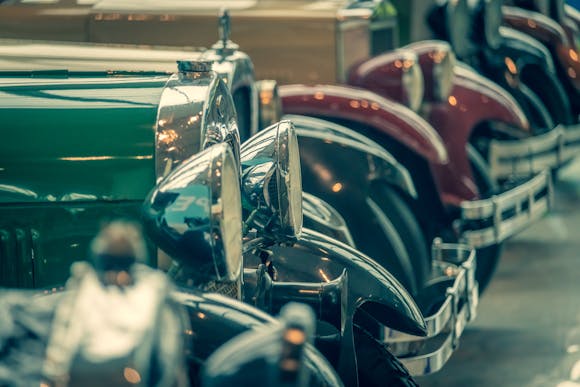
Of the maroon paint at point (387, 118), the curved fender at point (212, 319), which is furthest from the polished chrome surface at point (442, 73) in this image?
the curved fender at point (212, 319)

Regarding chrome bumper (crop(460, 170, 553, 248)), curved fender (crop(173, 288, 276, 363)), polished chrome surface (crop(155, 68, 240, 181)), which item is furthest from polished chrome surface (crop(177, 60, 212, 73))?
chrome bumper (crop(460, 170, 553, 248))

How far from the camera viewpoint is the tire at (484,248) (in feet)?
14.7

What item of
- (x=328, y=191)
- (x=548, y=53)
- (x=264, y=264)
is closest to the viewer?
(x=264, y=264)

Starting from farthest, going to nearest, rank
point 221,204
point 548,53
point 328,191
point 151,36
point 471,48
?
1. point 548,53
2. point 471,48
3. point 151,36
4. point 328,191
5. point 221,204

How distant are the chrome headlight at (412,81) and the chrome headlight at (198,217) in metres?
3.04

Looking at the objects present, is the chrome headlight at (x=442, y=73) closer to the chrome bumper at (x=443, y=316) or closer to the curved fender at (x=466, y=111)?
the curved fender at (x=466, y=111)

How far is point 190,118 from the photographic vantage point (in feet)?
7.95

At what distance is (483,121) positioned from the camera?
5.00m

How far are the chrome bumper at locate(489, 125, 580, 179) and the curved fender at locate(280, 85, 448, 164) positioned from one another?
83 centimetres

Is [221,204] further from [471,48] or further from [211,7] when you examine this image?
A: [471,48]

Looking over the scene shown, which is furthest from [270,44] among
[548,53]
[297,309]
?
[297,309]

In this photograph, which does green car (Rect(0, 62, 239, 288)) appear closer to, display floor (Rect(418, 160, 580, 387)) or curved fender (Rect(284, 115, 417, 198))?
curved fender (Rect(284, 115, 417, 198))

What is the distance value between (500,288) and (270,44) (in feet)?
4.50

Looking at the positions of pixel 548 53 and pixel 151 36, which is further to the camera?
pixel 548 53
